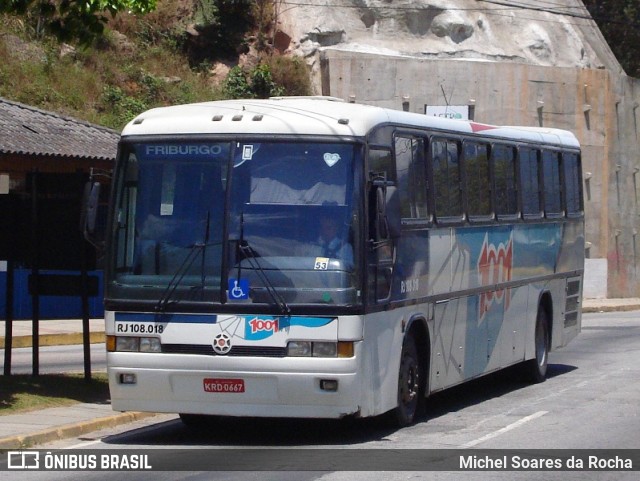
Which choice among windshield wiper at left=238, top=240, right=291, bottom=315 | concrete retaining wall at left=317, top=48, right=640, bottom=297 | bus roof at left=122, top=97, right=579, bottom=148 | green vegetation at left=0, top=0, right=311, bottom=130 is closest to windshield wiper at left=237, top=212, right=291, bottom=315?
windshield wiper at left=238, top=240, right=291, bottom=315

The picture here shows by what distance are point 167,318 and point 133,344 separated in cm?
43

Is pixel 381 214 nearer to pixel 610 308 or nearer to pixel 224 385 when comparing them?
pixel 224 385

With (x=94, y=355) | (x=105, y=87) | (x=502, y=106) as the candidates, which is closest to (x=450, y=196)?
(x=94, y=355)

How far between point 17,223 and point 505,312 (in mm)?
6250

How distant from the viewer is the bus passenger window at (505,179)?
14.4m

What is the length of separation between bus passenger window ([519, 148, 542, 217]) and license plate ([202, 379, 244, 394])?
6.41m

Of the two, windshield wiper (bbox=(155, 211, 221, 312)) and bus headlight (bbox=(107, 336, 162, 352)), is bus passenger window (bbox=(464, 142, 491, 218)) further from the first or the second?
bus headlight (bbox=(107, 336, 162, 352))

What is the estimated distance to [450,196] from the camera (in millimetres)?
12883

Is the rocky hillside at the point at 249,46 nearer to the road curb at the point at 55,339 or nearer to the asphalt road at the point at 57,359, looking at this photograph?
the road curb at the point at 55,339

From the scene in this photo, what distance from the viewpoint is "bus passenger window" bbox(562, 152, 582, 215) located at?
17688mm

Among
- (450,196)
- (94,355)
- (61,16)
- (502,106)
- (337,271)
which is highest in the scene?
(502,106)

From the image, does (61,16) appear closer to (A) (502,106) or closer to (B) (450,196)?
(B) (450,196)

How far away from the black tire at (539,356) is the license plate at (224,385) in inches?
276

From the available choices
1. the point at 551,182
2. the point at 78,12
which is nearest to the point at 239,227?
the point at 78,12
